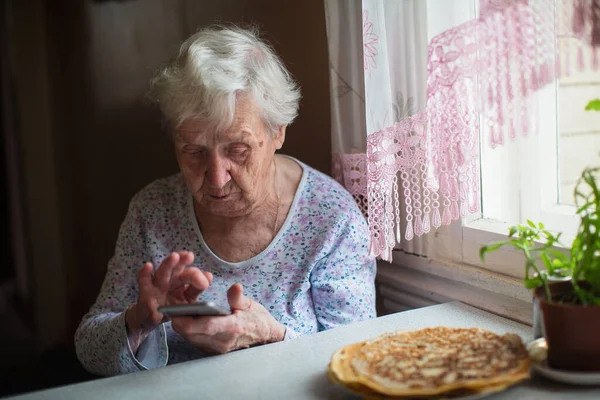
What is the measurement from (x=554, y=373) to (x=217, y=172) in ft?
2.71

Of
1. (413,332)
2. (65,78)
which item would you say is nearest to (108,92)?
(65,78)

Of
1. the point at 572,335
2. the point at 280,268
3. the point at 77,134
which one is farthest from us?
the point at 77,134

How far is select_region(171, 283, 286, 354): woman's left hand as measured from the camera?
131 centimetres

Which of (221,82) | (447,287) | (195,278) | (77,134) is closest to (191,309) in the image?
(195,278)

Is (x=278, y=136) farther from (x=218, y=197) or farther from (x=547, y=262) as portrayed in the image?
(x=547, y=262)

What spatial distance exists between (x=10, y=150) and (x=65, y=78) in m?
0.26

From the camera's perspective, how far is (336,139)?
1937mm

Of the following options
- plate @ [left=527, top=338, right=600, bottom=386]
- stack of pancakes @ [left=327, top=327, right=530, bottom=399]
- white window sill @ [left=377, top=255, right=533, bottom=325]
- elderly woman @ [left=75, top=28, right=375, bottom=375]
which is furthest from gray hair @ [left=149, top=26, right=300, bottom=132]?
plate @ [left=527, top=338, right=600, bottom=386]

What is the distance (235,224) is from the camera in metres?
1.69

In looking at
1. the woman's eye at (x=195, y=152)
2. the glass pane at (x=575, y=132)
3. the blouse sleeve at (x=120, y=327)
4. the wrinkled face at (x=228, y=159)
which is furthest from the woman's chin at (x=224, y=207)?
the glass pane at (x=575, y=132)

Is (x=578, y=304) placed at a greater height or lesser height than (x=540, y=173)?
lesser

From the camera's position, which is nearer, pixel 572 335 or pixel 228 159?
pixel 572 335

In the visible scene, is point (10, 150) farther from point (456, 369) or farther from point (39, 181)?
point (456, 369)

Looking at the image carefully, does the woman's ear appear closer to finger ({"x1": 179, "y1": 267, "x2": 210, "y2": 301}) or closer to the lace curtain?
the lace curtain
